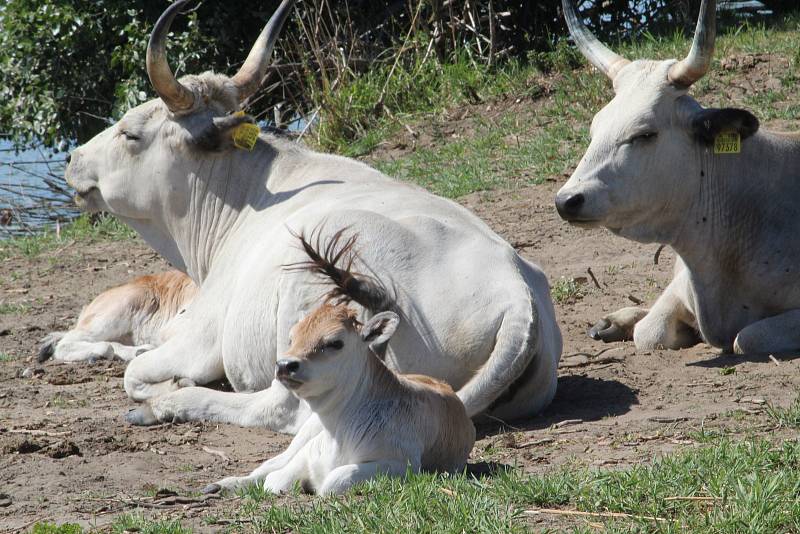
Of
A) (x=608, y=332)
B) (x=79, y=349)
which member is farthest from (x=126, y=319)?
(x=608, y=332)

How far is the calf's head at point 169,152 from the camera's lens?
7.07 metres

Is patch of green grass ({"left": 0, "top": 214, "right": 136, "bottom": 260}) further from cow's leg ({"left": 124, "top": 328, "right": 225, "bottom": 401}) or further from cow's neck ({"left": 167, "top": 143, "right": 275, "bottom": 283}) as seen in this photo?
cow's leg ({"left": 124, "top": 328, "right": 225, "bottom": 401})

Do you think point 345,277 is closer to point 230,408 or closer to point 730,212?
point 230,408

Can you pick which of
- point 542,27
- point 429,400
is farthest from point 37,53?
point 429,400

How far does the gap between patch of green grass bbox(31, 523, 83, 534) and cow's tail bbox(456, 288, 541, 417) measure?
1.87 m

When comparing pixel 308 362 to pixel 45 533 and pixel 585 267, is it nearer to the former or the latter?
pixel 45 533

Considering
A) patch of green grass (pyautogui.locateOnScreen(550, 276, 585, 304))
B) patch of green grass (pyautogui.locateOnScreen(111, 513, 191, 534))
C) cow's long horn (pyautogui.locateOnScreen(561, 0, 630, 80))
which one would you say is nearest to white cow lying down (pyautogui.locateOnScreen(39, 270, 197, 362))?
patch of green grass (pyautogui.locateOnScreen(550, 276, 585, 304))

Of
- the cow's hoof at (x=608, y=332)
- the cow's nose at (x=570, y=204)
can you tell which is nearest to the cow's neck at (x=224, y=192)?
the cow's nose at (x=570, y=204)

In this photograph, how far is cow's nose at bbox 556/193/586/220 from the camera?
6156 millimetres

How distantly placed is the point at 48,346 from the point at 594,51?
3941mm

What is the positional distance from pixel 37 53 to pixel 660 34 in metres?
7.23

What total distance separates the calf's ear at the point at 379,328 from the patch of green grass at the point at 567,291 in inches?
133

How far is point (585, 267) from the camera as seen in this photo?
8.69 meters

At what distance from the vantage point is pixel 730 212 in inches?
259
